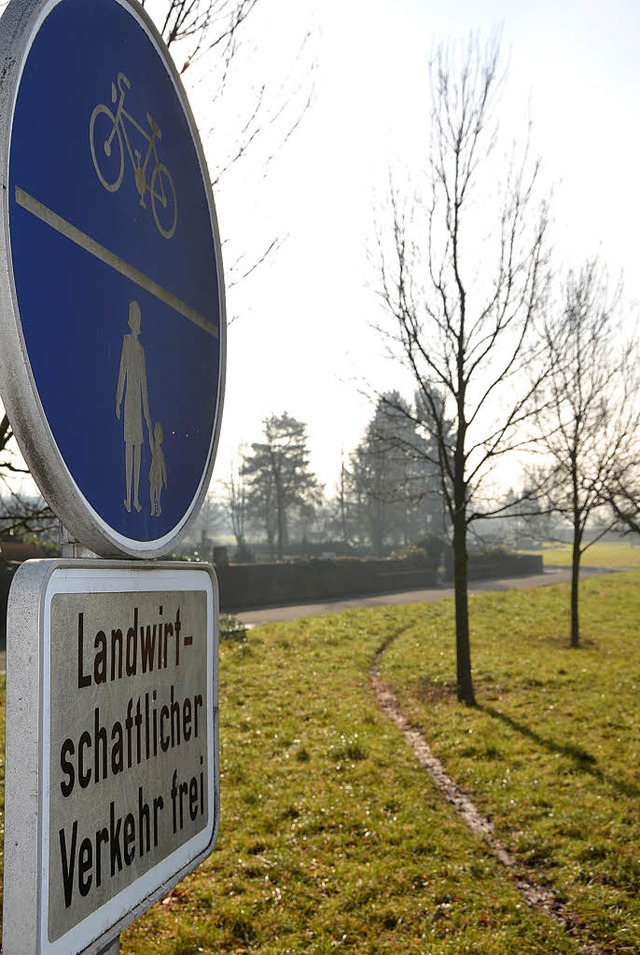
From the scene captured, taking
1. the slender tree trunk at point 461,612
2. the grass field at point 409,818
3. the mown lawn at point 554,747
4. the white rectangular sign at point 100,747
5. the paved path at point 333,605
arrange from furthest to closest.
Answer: the paved path at point 333,605 < the slender tree trunk at point 461,612 < the mown lawn at point 554,747 < the grass field at point 409,818 < the white rectangular sign at point 100,747

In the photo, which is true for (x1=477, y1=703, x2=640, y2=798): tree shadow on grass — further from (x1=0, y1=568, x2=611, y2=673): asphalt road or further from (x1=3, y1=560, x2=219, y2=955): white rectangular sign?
(x1=0, y1=568, x2=611, y2=673): asphalt road

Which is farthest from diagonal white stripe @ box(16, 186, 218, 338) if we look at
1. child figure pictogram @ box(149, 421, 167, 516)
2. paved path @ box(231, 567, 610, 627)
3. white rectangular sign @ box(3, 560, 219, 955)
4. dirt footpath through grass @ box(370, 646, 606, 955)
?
paved path @ box(231, 567, 610, 627)

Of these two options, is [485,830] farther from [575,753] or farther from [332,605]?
[332,605]

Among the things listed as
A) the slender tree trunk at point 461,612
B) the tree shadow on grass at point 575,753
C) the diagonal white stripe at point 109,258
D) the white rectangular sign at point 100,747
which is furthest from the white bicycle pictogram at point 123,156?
the slender tree trunk at point 461,612

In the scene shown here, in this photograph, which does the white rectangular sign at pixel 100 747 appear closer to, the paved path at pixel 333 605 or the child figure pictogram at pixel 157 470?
the child figure pictogram at pixel 157 470

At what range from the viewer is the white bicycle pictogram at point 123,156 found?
1.11 m

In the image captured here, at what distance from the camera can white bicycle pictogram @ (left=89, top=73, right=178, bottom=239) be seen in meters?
1.11

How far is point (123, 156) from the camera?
118 centimetres

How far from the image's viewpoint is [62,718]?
0.96 metres

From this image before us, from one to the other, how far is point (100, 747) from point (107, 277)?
68cm

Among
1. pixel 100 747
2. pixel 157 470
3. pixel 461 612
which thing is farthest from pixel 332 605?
pixel 100 747

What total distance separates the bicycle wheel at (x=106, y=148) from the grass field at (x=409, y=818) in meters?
4.58

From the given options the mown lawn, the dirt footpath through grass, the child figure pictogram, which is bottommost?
the dirt footpath through grass

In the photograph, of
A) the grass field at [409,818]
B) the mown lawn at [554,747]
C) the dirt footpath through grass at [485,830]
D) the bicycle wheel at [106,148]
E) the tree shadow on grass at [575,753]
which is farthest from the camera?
the tree shadow on grass at [575,753]
